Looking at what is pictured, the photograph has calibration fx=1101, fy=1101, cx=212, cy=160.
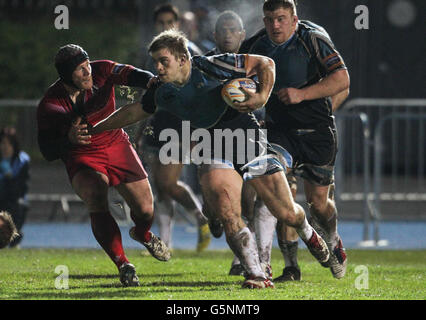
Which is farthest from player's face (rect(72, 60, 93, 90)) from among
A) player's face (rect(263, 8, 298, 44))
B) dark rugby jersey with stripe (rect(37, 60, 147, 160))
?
player's face (rect(263, 8, 298, 44))

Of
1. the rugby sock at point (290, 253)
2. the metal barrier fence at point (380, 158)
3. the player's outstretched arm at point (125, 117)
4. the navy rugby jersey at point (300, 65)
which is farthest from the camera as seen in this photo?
the metal barrier fence at point (380, 158)

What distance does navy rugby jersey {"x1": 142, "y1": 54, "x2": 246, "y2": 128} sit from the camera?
8.31 metres

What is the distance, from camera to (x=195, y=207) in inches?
471

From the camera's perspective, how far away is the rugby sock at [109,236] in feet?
28.8

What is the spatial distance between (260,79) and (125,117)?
3.81 ft

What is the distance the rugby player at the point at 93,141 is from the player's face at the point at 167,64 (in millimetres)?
800

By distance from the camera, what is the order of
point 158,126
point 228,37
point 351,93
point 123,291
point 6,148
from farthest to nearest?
point 351,93 < point 6,148 < point 158,126 < point 228,37 < point 123,291

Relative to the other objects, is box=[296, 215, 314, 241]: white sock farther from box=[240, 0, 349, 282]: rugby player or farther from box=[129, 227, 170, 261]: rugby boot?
box=[129, 227, 170, 261]: rugby boot

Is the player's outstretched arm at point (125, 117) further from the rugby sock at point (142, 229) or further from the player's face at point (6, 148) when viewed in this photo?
the player's face at point (6, 148)

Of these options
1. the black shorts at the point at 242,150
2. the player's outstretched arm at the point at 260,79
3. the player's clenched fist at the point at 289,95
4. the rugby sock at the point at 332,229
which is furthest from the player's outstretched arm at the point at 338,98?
the player's outstretched arm at the point at 260,79

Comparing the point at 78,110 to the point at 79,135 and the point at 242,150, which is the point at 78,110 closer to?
the point at 79,135

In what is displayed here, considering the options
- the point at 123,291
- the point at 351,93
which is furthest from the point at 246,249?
the point at 351,93

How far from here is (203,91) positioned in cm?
837
